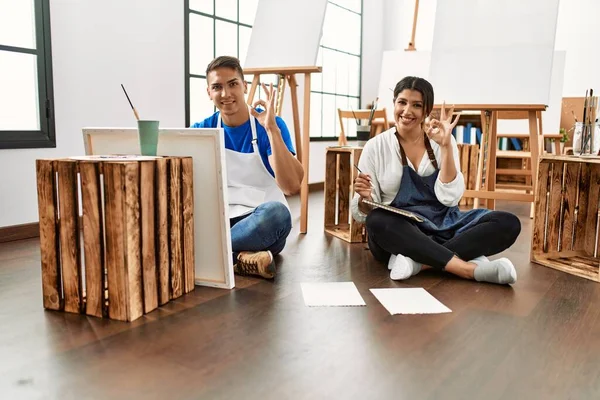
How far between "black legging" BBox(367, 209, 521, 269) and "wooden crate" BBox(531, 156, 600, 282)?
1.26ft

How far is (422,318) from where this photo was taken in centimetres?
171

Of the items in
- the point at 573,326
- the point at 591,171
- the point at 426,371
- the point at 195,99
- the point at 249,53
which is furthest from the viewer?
the point at 195,99

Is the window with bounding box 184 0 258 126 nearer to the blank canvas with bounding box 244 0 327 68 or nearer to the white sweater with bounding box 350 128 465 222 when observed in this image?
the blank canvas with bounding box 244 0 327 68

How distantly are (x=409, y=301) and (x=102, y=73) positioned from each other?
7.58 feet

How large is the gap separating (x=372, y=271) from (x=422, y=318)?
0.60 metres

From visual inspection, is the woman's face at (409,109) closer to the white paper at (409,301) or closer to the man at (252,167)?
the man at (252,167)

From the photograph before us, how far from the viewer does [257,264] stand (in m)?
2.12

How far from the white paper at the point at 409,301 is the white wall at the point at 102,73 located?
199 centimetres

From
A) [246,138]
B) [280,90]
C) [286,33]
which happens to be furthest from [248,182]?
[286,33]

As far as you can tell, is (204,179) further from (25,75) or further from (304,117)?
(25,75)

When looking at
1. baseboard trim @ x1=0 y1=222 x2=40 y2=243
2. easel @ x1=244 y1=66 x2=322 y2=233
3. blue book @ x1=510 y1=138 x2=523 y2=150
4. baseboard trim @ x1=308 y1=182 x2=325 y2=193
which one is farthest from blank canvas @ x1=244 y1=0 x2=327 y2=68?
blue book @ x1=510 y1=138 x2=523 y2=150

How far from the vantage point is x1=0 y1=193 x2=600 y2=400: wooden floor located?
48.8 inches

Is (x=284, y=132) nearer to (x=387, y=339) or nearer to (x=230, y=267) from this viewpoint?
(x=230, y=267)

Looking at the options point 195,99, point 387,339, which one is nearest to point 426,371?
point 387,339
